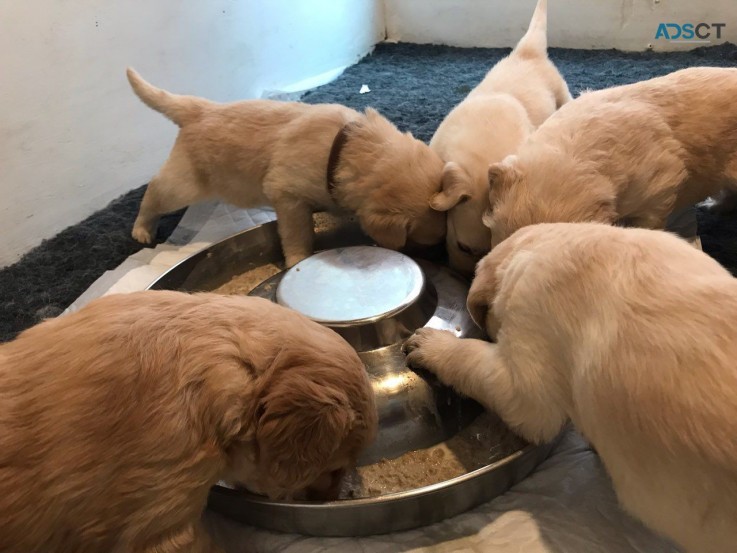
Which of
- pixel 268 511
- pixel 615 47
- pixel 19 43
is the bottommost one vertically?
pixel 615 47

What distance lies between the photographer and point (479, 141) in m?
2.76

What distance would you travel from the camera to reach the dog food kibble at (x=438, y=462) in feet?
6.03

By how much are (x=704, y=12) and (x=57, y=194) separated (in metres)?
4.89

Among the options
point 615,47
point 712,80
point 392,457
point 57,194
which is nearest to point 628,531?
point 392,457

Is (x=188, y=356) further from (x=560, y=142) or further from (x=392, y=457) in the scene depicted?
(x=560, y=142)

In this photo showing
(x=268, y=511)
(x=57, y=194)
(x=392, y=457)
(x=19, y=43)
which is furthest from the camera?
(x=57, y=194)

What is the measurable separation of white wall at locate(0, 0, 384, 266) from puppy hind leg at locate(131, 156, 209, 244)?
0.57 metres

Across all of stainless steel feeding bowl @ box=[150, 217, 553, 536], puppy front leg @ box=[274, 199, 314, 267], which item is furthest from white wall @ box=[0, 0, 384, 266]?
puppy front leg @ box=[274, 199, 314, 267]

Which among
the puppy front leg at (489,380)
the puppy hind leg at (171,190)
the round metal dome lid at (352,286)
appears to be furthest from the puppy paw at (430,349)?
the puppy hind leg at (171,190)

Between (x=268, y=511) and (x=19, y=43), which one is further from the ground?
(x=19, y=43)

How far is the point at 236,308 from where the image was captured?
1.53 m

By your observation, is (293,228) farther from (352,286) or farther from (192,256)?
(352,286)

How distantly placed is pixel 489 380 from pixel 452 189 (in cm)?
100

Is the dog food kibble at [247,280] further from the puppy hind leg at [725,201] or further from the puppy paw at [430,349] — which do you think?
the puppy hind leg at [725,201]
